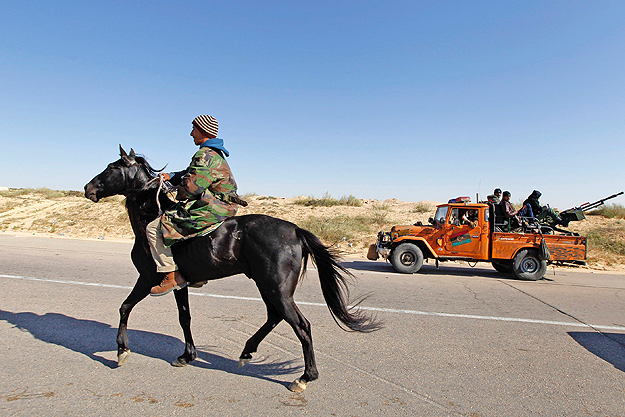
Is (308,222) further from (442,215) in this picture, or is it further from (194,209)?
(194,209)

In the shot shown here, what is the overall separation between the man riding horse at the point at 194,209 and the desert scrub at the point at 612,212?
22.7 meters

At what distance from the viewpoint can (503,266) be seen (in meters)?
11.1

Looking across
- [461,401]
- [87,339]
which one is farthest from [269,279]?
[87,339]

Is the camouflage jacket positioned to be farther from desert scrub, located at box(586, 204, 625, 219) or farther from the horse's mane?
desert scrub, located at box(586, 204, 625, 219)

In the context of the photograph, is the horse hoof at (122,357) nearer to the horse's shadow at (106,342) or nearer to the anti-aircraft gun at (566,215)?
the horse's shadow at (106,342)

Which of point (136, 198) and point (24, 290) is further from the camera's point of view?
point (24, 290)

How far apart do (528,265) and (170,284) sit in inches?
377

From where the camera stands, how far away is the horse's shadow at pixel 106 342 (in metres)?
3.68

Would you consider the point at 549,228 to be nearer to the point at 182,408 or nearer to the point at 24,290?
the point at 182,408

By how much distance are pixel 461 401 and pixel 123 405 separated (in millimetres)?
2680

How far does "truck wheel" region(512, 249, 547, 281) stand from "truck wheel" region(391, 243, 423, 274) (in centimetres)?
247

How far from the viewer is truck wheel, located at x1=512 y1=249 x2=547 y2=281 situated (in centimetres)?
977

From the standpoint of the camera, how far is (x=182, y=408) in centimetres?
287

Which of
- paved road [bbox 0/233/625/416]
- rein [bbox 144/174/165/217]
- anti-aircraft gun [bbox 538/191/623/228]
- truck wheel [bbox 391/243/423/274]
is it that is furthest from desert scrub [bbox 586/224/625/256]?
rein [bbox 144/174/165/217]
